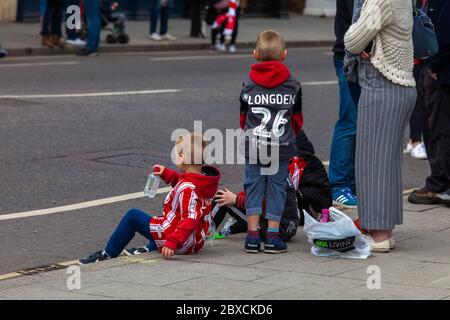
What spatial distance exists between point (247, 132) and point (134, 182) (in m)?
2.83

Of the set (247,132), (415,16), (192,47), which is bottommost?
(192,47)

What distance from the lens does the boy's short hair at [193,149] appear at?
698 cm

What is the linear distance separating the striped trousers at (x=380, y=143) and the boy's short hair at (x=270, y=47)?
55 cm

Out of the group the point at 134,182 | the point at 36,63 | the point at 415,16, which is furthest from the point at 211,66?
the point at 415,16

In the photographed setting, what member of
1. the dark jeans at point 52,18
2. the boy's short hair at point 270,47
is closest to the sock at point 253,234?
the boy's short hair at point 270,47

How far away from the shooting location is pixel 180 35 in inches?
1009

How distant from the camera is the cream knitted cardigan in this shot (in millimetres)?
6914

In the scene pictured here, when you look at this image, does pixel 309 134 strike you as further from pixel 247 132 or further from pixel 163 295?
pixel 163 295

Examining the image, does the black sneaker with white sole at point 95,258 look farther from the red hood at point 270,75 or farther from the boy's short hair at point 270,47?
the boy's short hair at point 270,47

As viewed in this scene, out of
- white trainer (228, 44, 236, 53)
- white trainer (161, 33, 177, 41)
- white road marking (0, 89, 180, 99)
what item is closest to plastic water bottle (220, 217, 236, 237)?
white road marking (0, 89, 180, 99)

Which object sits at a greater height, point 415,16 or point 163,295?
point 415,16

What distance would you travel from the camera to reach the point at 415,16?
7.25 m

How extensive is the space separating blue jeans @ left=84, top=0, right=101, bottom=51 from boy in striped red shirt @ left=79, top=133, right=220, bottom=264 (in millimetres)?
13738

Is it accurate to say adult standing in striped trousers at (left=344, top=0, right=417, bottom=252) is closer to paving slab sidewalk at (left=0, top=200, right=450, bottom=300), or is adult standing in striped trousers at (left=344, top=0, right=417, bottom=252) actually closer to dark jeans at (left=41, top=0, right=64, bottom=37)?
paving slab sidewalk at (left=0, top=200, right=450, bottom=300)
